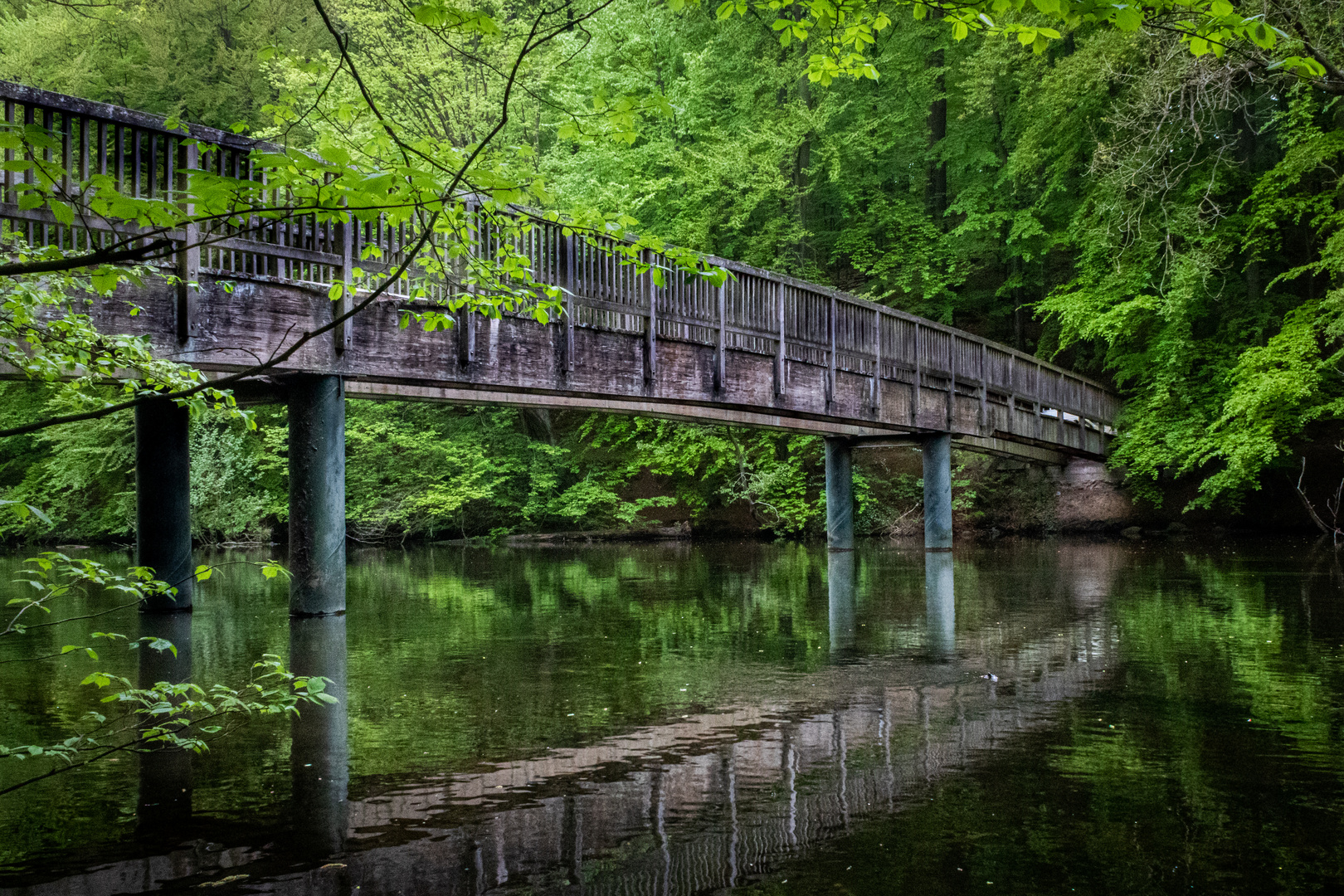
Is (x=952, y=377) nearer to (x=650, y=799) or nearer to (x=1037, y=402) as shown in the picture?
(x=1037, y=402)

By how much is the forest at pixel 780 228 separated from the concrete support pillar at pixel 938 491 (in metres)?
4.86

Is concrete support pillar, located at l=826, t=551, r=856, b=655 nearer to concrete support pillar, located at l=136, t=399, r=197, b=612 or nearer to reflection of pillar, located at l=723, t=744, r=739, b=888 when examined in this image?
reflection of pillar, located at l=723, t=744, r=739, b=888

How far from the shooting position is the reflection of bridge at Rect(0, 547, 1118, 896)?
3.50 meters

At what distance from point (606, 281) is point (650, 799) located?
1005cm

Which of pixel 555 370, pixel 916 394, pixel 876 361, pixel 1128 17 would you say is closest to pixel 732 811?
pixel 1128 17

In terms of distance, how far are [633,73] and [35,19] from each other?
710 inches

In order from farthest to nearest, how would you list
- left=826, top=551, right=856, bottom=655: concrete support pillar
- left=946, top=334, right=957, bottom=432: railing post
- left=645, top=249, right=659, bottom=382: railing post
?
left=946, top=334, right=957, bottom=432: railing post
left=645, top=249, right=659, bottom=382: railing post
left=826, top=551, right=856, bottom=655: concrete support pillar

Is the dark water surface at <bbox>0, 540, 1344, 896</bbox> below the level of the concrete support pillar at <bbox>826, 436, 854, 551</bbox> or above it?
below

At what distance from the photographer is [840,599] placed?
12.5 metres

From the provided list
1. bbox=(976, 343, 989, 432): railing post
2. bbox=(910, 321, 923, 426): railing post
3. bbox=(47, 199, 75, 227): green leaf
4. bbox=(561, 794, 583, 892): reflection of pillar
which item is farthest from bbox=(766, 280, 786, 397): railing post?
bbox=(47, 199, 75, 227): green leaf

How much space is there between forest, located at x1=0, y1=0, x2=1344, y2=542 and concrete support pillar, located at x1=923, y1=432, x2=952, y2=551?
4.86 meters

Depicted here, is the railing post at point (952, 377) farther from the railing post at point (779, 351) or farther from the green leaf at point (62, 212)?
the green leaf at point (62, 212)

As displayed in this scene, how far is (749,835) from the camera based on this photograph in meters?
3.86

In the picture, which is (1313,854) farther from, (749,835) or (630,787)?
(630,787)
